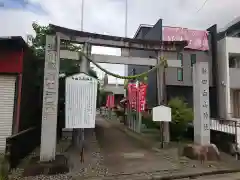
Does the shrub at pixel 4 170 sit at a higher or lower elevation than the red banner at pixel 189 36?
lower

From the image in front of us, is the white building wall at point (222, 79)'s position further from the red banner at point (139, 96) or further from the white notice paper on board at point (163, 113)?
the white notice paper on board at point (163, 113)

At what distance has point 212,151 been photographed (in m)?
8.87

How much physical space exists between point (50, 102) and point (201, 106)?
237 inches

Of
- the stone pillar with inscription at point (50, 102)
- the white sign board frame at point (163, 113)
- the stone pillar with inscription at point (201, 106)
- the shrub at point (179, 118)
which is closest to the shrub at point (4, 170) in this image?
the stone pillar with inscription at point (50, 102)

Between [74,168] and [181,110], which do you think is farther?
[181,110]

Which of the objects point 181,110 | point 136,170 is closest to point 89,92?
point 136,170

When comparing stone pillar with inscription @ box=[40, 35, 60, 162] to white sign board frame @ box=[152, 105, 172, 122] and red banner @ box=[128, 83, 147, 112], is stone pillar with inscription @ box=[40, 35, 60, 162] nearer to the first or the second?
white sign board frame @ box=[152, 105, 172, 122]

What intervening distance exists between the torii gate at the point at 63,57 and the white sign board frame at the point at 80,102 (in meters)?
0.48

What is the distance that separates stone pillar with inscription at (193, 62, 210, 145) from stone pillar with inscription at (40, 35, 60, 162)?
5703 mm

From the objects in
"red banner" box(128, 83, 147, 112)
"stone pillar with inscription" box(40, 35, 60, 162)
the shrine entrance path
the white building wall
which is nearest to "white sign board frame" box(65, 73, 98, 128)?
"stone pillar with inscription" box(40, 35, 60, 162)

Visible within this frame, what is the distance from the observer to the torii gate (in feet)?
26.5

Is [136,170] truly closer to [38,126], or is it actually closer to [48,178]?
[48,178]

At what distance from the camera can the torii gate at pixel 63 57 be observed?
8070 millimetres

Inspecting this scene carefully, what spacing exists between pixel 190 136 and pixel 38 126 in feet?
28.2
